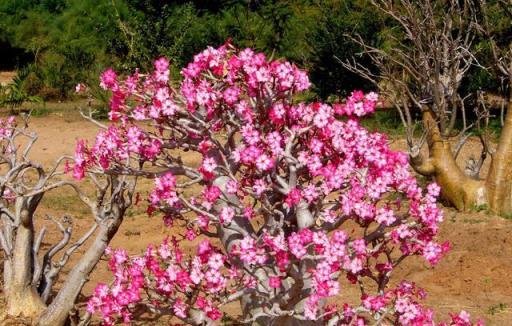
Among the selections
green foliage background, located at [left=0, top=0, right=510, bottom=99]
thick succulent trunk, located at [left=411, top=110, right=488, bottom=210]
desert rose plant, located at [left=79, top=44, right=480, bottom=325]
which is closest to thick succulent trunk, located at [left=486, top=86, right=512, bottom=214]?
thick succulent trunk, located at [left=411, top=110, right=488, bottom=210]

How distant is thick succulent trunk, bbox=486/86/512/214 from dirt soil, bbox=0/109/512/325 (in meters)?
0.22

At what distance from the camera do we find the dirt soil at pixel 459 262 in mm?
5434

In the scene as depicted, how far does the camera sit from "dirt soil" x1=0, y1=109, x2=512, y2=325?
5.43 meters

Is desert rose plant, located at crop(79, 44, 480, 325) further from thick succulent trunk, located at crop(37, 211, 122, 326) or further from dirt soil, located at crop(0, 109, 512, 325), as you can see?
dirt soil, located at crop(0, 109, 512, 325)

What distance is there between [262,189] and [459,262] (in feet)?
11.3

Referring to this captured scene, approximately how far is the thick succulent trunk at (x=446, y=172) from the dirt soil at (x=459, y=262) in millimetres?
169

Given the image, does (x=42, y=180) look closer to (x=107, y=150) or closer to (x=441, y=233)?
(x=107, y=150)

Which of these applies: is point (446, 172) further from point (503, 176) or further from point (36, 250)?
point (36, 250)

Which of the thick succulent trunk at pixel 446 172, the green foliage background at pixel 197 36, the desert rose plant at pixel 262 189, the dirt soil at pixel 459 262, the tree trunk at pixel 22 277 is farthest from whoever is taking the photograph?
the green foliage background at pixel 197 36

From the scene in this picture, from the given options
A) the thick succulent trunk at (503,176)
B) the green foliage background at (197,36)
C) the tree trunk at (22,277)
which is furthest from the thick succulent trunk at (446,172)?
the green foliage background at (197,36)

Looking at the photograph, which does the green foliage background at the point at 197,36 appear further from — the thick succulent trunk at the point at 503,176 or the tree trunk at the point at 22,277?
the tree trunk at the point at 22,277

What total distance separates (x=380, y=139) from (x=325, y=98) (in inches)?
500

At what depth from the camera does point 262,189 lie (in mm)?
3186

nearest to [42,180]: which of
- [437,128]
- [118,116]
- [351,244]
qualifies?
[118,116]
